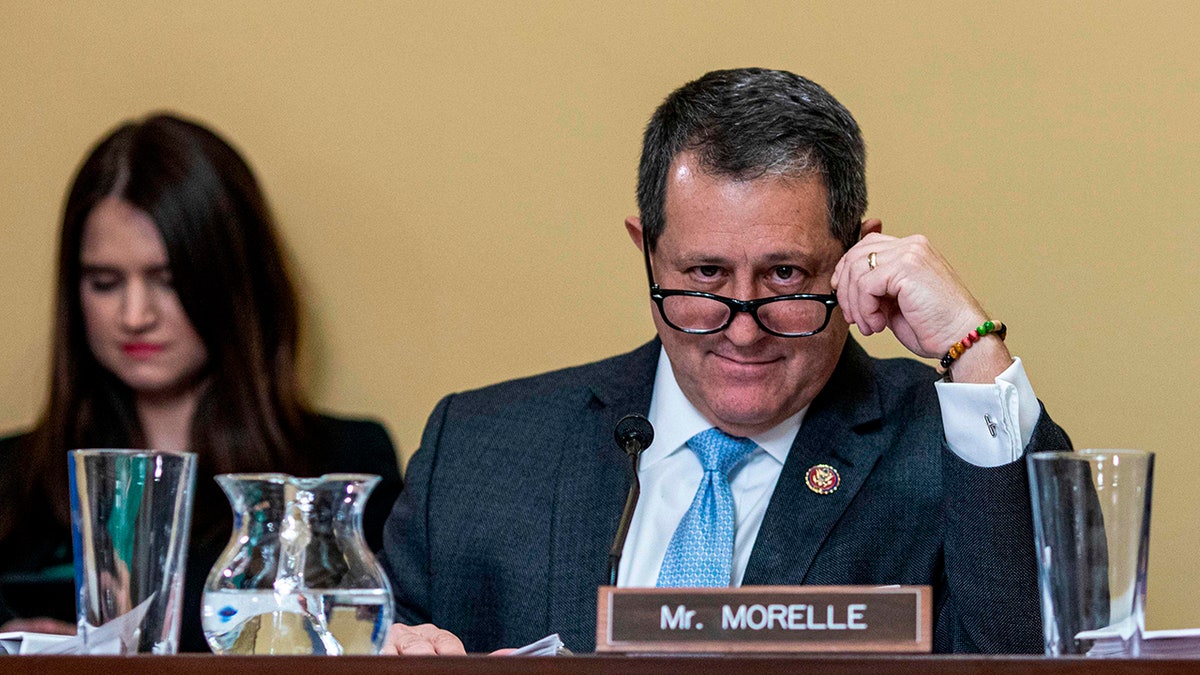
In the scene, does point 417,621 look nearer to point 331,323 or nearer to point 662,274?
point 662,274

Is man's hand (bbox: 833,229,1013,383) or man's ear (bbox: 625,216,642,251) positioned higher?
man's ear (bbox: 625,216,642,251)

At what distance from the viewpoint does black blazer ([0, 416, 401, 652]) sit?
7.73 ft

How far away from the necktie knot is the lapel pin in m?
0.09

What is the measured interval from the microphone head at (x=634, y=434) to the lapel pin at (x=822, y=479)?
371mm

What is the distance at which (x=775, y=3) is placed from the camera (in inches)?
97.5

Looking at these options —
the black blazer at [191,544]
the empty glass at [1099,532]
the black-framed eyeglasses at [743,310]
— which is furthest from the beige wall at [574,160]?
the empty glass at [1099,532]

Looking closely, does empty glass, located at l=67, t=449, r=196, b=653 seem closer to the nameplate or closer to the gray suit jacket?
the nameplate

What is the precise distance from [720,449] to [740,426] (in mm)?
40

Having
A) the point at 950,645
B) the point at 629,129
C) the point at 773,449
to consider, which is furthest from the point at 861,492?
the point at 629,129

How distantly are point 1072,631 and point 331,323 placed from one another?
1.86m

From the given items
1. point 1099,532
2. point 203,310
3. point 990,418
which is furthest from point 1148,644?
point 203,310

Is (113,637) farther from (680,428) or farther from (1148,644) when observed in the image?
(680,428)

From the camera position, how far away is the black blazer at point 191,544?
236 centimetres

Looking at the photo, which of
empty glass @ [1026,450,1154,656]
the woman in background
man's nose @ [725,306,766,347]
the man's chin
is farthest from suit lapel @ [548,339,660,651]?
empty glass @ [1026,450,1154,656]
